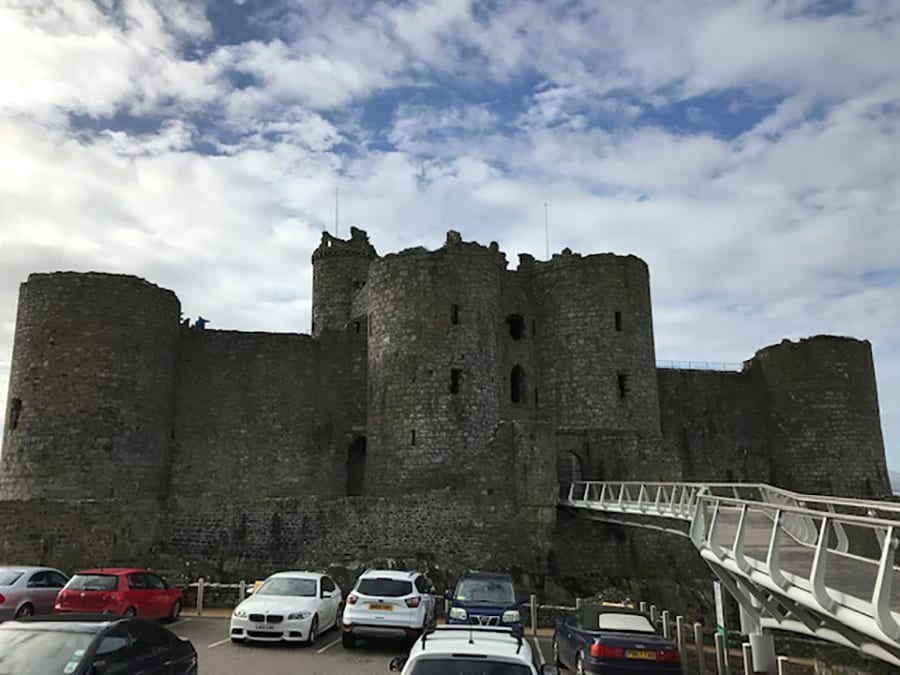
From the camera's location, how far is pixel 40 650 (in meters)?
7.41

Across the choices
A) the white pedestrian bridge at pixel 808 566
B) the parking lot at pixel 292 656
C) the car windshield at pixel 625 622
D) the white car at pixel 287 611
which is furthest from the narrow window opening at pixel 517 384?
the car windshield at pixel 625 622

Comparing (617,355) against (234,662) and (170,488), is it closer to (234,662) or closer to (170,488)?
(170,488)

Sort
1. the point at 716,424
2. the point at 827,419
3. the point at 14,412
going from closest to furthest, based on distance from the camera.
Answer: the point at 14,412, the point at 827,419, the point at 716,424

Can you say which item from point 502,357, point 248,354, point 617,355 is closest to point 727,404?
point 617,355

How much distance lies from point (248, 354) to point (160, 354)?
351 cm

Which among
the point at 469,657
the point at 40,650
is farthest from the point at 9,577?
the point at 469,657

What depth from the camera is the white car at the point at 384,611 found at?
13.3 metres

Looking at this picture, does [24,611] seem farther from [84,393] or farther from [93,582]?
[84,393]

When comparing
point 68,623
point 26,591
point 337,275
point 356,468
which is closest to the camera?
point 68,623

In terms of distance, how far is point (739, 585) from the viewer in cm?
1227

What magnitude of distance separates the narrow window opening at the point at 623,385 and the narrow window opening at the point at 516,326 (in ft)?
13.7

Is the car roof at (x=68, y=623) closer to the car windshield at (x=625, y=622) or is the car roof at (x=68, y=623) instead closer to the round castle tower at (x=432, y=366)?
the car windshield at (x=625, y=622)

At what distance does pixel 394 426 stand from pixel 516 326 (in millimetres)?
6993

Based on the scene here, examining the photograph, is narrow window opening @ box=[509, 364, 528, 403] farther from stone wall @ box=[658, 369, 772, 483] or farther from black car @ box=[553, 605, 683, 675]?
black car @ box=[553, 605, 683, 675]
